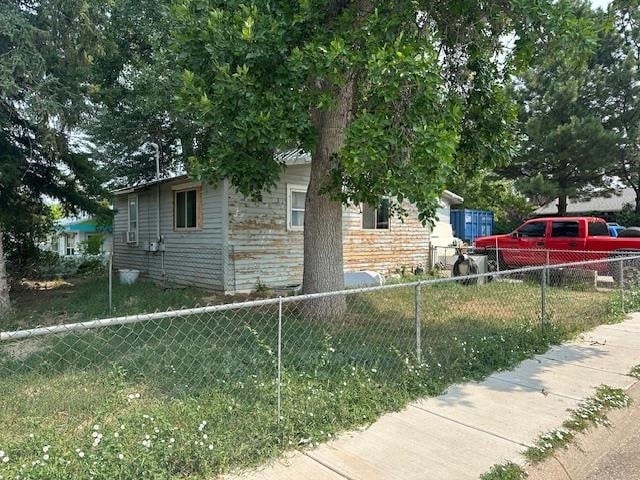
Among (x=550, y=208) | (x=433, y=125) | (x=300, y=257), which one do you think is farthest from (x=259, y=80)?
(x=550, y=208)

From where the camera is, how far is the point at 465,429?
3.50 m

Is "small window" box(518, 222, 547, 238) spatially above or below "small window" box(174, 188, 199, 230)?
below

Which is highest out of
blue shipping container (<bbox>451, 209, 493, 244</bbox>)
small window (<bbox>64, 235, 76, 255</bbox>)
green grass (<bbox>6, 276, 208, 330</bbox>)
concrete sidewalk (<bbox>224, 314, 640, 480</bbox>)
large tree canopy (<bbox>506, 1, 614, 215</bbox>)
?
large tree canopy (<bbox>506, 1, 614, 215</bbox>)

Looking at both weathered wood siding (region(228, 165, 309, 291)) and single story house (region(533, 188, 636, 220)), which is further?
single story house (region(533, 188, 636, 220))

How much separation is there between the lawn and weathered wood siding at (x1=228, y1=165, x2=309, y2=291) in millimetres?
3201

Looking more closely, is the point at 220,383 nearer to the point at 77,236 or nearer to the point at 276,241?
→ the point at 276,241

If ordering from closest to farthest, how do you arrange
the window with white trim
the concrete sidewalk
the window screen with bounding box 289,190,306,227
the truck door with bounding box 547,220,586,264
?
the concrete sidewalk, the window with white trim, the window screen with bounding box 289,190,306,227, the truck door with bounding box 547,220,586,264

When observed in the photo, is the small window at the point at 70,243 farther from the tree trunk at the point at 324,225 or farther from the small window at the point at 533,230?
the tree trunk at the point at 324,225

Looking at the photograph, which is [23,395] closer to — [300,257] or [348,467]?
[348,467]

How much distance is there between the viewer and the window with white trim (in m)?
11.1

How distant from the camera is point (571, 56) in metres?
5.61

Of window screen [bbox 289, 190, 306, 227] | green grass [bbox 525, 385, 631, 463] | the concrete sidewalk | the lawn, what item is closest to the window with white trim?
window screen [bbox 289, 190, 306, 227]

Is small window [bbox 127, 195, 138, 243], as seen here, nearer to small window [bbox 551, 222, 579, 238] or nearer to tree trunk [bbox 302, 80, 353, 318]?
tree trunk [bbox 302, 80, 353, 318]

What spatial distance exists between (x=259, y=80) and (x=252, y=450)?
4180 millimetres
